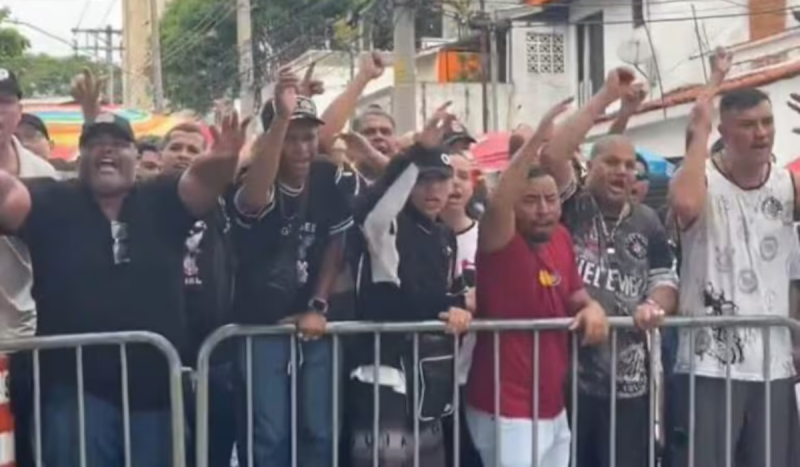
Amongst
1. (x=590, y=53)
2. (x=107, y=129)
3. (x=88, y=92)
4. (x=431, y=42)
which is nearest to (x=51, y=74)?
(x=431, y=42)

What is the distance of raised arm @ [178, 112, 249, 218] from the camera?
197 inches

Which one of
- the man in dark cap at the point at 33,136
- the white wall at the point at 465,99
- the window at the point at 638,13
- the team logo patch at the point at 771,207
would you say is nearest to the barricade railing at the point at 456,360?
the team logo patch at the point at 771,207

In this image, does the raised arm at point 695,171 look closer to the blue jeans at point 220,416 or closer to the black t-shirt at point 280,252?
the black t-shirt at point 280,252

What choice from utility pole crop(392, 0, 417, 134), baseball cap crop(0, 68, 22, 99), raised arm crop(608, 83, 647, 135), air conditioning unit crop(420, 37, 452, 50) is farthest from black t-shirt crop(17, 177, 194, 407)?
air conditioning unit crop(420, 37, 452, 50)

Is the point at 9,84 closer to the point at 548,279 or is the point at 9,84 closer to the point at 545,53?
the point at 548,279

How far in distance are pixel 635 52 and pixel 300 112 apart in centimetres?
2071

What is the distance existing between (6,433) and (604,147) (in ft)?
9.20

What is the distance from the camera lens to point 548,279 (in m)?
5.37

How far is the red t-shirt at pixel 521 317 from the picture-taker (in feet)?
17.5

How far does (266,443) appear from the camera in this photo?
17.2 feet

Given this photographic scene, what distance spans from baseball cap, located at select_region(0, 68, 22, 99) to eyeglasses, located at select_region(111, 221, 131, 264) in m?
0.72

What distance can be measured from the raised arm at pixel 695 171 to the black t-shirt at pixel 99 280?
213 centimetres

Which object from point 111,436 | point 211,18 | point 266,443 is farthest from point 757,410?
point 211,18

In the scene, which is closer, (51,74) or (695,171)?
(695,171)
